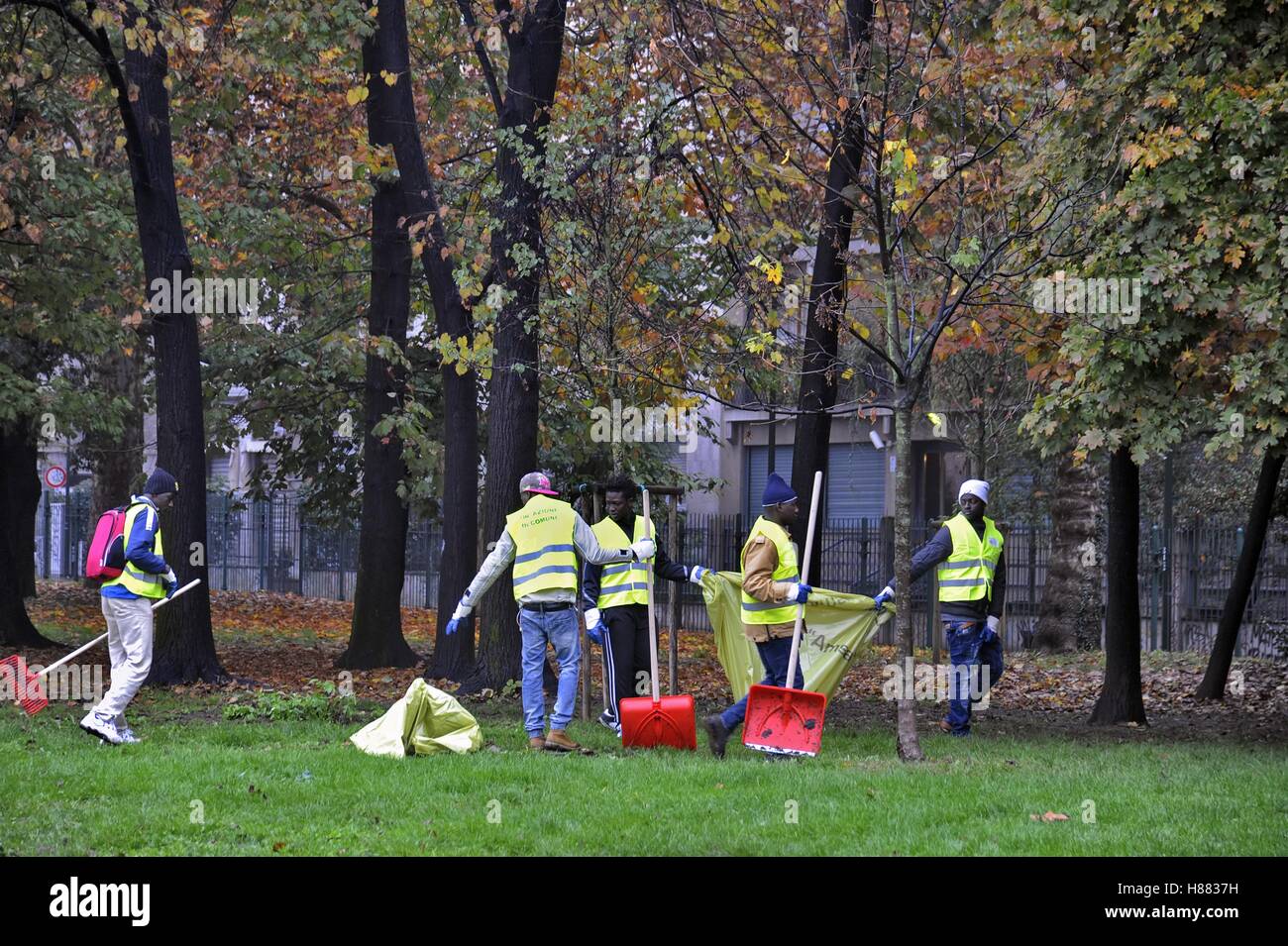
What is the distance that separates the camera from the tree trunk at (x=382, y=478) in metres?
17.9

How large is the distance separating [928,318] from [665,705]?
187 inches

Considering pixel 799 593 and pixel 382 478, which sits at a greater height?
pixel 382 478

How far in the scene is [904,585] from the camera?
10.5 meters

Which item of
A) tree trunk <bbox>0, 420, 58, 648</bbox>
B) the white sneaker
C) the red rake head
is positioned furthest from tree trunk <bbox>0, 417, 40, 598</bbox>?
the white sneaker

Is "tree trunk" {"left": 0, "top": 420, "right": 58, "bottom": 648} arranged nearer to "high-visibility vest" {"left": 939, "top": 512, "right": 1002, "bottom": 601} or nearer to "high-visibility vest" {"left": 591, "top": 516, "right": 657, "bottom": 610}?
"high-visibility vest" {"left": 591, "top": 516, "right": 657, "bottom": 610}

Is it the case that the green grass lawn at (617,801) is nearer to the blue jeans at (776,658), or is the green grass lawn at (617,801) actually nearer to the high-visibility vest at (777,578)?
the blue jeans at (776,658)

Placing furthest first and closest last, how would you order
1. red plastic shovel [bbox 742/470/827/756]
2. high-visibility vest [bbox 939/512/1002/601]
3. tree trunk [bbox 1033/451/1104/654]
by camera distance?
1. tree trunk [bbox 1033/451/1104/654]
2. high-visibility vest [bbox 939/512/1002/601]
3. red plastic shovel [bbox 742/470/827/756]

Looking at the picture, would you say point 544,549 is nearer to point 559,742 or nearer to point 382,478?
point 559,742

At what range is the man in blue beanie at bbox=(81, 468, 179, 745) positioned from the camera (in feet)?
35.6

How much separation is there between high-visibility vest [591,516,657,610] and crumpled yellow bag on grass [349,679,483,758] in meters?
1.66

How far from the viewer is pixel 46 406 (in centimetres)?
1981

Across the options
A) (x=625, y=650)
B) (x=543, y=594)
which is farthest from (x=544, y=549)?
(x=625, y=650)

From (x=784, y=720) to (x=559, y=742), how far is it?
5.44 ft
